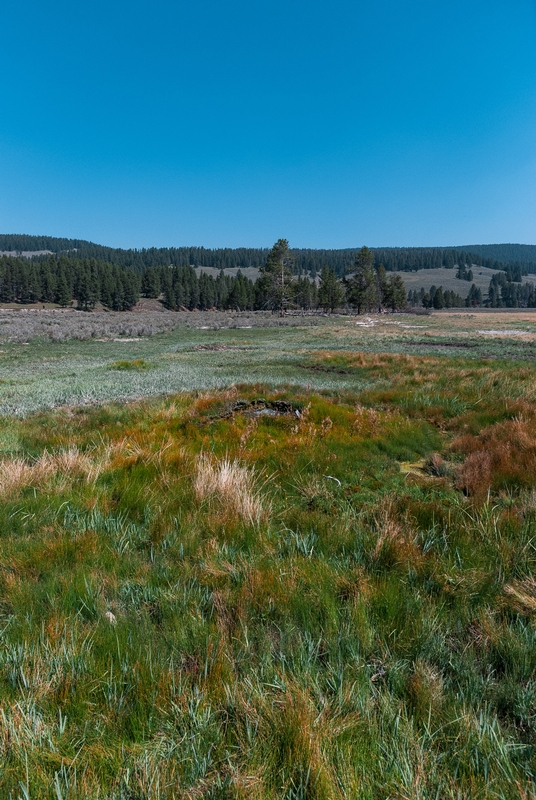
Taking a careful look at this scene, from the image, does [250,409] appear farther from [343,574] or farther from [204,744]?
[204,744]

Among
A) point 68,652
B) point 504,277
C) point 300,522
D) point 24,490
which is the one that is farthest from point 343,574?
point 504,277

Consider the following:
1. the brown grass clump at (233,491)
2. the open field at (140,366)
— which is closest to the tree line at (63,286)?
the open field at (140,366)

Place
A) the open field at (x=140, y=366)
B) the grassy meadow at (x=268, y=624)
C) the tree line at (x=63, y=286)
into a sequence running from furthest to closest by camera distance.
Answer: the tree line at (x=63, y=286) → the open field at (x=140, y=366) → the grassy meadow at (x=268, y=624)

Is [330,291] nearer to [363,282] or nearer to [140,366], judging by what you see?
[363,282]

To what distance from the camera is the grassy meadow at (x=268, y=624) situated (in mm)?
1503

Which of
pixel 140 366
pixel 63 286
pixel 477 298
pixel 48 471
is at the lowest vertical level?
pixel 140 366

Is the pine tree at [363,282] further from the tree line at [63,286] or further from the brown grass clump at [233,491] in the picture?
the brown grass clump at [233,491]

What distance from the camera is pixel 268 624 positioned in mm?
2324

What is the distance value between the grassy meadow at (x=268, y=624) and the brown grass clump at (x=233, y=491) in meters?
0.02

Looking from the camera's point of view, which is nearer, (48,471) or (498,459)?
(48,471)

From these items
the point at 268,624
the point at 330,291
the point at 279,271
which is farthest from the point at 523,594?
the point at 330,291

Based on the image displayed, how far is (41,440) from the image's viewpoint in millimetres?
6672

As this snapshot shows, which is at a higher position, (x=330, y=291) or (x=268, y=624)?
(x=330, y=291)

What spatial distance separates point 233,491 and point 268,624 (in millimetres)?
1811
